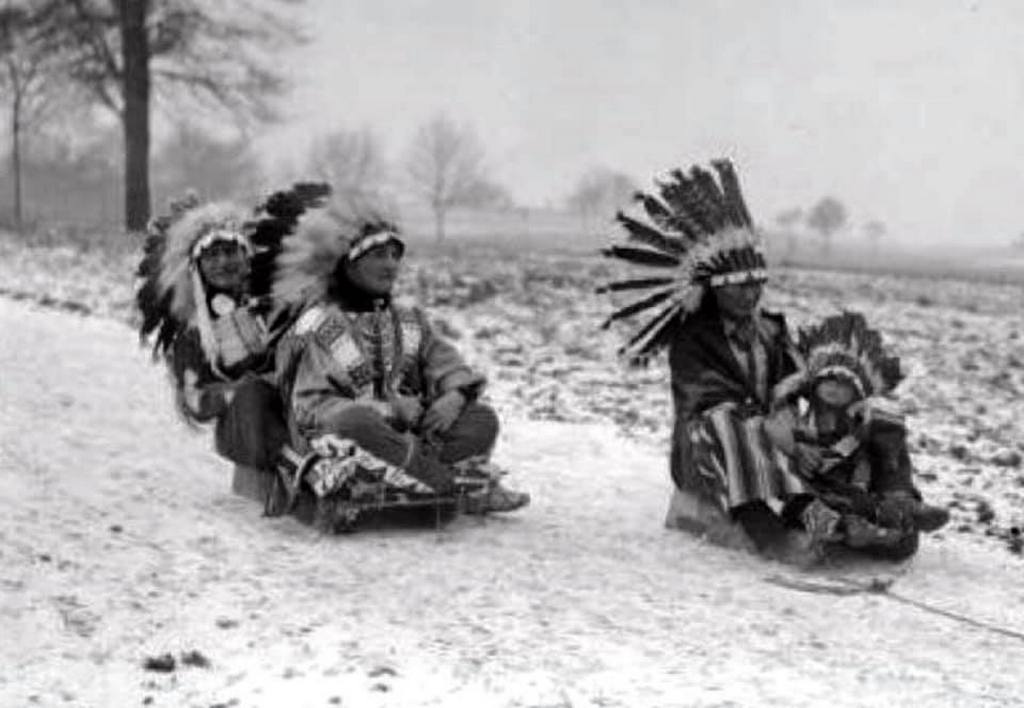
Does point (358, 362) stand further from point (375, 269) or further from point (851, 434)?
point (851, 434)

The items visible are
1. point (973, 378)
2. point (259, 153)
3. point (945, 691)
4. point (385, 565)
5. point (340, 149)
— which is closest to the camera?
point (945, 691)

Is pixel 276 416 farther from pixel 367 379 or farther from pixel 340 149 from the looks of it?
pixel 340 149

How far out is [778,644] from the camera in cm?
530

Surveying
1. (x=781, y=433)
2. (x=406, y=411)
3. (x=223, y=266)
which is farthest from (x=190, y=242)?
(x=781, y=433)

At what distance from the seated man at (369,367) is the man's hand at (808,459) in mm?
1432

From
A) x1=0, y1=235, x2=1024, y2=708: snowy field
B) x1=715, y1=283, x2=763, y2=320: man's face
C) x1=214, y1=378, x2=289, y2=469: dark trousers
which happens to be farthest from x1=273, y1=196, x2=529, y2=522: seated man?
x1=715, y1=283, x2=763, y2=320: man's face

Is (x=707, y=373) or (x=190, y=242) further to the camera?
(x=190, y=242)

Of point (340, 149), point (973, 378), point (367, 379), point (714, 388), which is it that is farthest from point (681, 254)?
point (340, 149)

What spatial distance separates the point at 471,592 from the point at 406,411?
4.52 feet

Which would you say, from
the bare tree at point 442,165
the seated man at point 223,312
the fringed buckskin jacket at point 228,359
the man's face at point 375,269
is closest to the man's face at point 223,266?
the seated man at point 223,312

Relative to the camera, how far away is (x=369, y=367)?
277 inches

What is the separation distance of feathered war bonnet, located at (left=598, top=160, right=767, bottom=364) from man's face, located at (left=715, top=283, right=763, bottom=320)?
35 mm

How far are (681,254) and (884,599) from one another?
1947mm

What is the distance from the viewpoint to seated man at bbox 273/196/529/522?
22.5 feet
